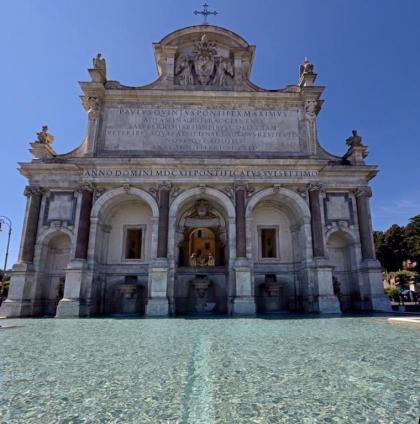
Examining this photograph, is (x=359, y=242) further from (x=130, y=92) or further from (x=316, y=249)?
(x=130, y=92)

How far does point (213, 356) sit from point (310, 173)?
16.7 meters

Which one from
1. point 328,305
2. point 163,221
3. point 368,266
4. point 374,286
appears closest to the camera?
point 328,305

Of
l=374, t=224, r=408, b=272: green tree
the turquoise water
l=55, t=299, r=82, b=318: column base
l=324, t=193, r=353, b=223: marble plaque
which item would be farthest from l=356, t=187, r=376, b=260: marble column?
l=374, t=224, r=408, b=272: green tree

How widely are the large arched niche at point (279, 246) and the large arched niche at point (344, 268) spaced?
2.61 metres

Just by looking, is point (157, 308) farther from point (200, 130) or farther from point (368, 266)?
point (368, 266)

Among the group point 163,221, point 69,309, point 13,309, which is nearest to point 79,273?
point 69,309

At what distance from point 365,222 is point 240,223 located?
28.7ft

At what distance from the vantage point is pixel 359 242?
68.2 ft

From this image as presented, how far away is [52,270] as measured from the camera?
21.1m

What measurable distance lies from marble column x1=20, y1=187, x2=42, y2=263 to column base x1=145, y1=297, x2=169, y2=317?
8648 mm

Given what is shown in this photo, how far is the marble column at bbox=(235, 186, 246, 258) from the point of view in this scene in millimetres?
18875

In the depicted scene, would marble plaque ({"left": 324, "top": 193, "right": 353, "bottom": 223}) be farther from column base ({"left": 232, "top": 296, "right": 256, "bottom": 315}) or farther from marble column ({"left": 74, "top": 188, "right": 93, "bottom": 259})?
marble column ({"left": 74, "top": 188, "right": 93, "bottom": 259})

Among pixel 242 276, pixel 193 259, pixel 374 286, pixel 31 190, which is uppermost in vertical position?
pixel 31 190

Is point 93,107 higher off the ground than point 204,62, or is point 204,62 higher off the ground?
point 204,62
